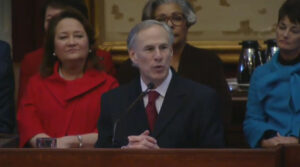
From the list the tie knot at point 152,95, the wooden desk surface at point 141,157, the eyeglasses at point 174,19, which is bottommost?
the wooden desk surface at point 141,157

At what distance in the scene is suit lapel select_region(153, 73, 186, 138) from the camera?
9.25 feet

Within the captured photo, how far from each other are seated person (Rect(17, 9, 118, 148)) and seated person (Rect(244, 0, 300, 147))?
70 cm

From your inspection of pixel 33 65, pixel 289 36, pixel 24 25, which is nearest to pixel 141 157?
pixel 289 36

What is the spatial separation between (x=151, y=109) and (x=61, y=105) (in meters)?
0.70

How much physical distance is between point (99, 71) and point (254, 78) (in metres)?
0.74

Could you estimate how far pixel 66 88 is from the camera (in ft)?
11.4

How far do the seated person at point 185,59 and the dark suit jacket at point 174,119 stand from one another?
665 mm

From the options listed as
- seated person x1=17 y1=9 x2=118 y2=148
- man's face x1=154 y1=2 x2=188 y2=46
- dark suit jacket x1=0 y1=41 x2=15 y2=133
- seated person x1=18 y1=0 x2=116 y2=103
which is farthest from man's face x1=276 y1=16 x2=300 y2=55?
dark suit jacket x1=0 y1=41 x2=15 y2=133

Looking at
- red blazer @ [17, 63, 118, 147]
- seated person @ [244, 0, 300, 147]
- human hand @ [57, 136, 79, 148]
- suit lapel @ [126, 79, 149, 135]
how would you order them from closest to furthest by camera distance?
suit lapel @ [126, 79, 149, 135], seated person @ [244, 0, 300, 147], human hand @ [57, 136, 79, 148], red blazer @ [17, 63, 118, 147]

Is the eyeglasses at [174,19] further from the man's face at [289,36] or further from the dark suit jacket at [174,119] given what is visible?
the dark suit jacket at [174,119]

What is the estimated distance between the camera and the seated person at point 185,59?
11.8 feet

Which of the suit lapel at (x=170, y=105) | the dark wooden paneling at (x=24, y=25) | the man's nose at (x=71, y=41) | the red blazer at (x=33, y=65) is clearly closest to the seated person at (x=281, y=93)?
the suit lapel at (x=170, y=105)

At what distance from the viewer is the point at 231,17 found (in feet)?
16.2

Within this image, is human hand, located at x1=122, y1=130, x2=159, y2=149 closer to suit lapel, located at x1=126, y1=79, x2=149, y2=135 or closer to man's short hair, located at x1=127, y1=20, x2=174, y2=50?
suit lapel, located at x1=126, y1=79, x2=149, y2=135
